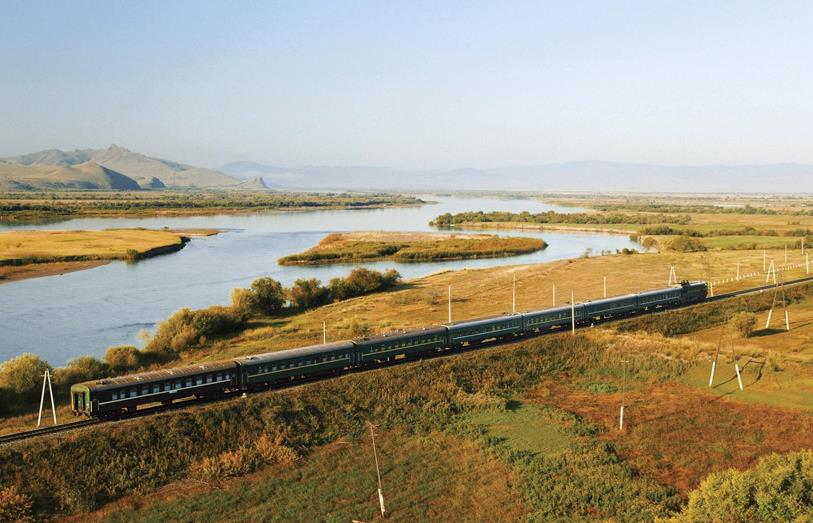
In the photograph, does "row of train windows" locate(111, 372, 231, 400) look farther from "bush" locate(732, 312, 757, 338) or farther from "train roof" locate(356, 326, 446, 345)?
"bush" locate(732, 312, 757, 338)

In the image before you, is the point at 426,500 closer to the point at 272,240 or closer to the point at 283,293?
the point at 283,293

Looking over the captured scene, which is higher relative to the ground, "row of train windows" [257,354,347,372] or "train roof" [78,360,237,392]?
"train roof" [78,360,237,392]

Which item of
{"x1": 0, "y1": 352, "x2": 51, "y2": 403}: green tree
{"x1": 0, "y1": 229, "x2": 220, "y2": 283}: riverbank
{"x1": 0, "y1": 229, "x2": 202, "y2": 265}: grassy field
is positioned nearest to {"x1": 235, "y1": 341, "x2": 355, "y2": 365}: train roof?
{"x1": 0, "y1": 352, "x2": 51, "y2": 403}: green tree

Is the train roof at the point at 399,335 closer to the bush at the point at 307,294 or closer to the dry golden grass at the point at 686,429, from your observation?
the dry golden grass at the point at 686,429

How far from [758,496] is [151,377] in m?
27.6

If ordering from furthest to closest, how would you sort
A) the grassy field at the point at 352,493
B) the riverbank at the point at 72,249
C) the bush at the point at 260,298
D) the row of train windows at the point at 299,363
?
the riverbank at the point at 72,249
the bush at the point at 260,298
the row of train windows at the point at 299,363
the grassy field at the point at 352,493

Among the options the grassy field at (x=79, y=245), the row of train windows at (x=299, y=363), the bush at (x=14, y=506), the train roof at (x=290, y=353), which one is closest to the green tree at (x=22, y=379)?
the train roof at (x=290, y=353)

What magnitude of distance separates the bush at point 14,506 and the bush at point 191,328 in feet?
90.2

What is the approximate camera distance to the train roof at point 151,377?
103ft

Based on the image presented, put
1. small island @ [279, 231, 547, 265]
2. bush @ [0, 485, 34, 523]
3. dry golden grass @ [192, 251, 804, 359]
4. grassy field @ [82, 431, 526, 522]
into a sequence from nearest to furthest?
bush @ [0, 485, 34, 523] → grassy field @ [82, 431, 526, 522] → dry golden grass @ [192, 251, 804, 359] → small island @ [279, 231, 547, 265]

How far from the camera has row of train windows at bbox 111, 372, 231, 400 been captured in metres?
31.7

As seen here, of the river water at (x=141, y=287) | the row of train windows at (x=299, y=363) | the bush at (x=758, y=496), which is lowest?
the river water at (x=141, y=287)

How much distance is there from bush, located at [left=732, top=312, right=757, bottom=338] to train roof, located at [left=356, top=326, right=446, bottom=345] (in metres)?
28.1

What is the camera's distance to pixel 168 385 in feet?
109
